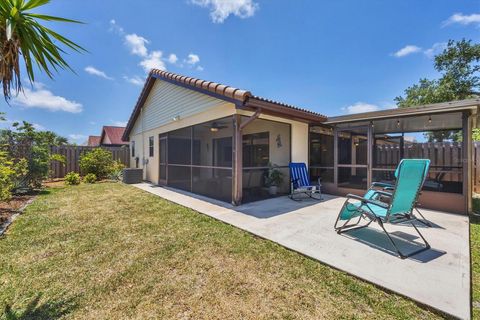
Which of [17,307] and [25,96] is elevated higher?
[25,96]

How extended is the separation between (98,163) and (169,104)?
6.23m

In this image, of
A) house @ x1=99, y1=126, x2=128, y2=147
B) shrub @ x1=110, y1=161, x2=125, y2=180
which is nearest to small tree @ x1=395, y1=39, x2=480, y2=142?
shrub @ x1=110, y1=161, x2=125, y2=180

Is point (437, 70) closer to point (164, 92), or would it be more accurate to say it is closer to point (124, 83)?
point (164, 92)

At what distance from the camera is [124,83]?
46.9 ft

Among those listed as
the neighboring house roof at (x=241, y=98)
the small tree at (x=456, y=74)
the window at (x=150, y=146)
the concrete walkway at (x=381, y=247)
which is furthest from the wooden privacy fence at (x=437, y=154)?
the window at (x=150, y=146)

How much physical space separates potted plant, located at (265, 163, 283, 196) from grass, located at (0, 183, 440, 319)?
332 cm

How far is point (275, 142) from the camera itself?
325 inches

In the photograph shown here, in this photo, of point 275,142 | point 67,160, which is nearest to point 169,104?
point 275,142

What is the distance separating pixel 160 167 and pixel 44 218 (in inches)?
230

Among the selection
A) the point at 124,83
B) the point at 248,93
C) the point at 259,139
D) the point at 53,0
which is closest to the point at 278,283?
the point at 248,93

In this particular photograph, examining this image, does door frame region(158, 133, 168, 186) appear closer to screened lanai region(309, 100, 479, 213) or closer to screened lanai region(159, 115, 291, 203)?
screened lanai region(159, 115, 291, 203)

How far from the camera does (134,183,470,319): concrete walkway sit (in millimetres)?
2232

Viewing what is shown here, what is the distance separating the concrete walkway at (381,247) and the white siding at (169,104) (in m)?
3.63

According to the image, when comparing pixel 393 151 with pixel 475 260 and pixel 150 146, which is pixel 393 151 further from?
pixel 150 146
